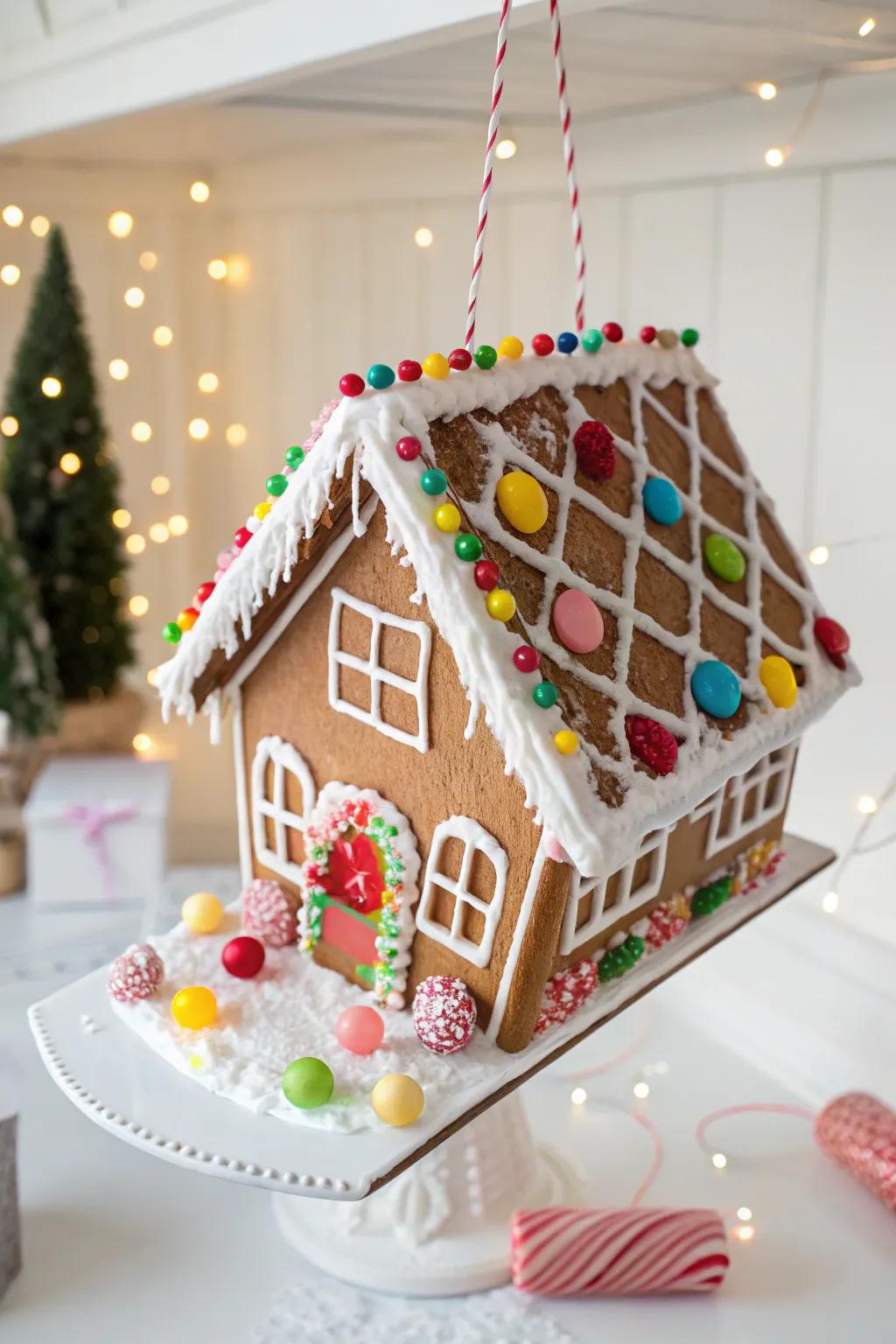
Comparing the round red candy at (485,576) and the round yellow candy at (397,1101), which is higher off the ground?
the round red candy at (485,576)

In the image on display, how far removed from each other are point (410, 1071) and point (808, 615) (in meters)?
0.56

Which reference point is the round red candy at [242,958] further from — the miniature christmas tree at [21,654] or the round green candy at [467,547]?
the miniature christmas tree at [21,654]

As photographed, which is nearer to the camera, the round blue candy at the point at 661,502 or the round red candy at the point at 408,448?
the round red candy at the point at 408,448

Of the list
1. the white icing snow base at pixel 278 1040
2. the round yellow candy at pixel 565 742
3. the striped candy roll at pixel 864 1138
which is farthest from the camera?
the striped candy roll at pixel 864 1138

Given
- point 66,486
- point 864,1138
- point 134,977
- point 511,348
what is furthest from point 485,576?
point 66,486

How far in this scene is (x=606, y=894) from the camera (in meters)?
1.12

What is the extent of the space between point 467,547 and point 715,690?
266mm

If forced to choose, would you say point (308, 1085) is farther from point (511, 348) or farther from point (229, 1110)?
point (511, 348)

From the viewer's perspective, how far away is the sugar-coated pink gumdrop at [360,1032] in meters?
1.05

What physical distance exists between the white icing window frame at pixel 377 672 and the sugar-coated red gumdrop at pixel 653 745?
163 mm

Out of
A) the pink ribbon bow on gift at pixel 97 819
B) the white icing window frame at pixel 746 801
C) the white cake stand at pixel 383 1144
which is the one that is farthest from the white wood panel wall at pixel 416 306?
the white cake stand at pixel 383 1144

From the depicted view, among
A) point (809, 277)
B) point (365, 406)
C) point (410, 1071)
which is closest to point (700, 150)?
point (809, 277)

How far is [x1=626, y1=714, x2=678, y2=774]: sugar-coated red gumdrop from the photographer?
3.21 ft

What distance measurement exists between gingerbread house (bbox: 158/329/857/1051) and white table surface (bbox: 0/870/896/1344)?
0.34 m
